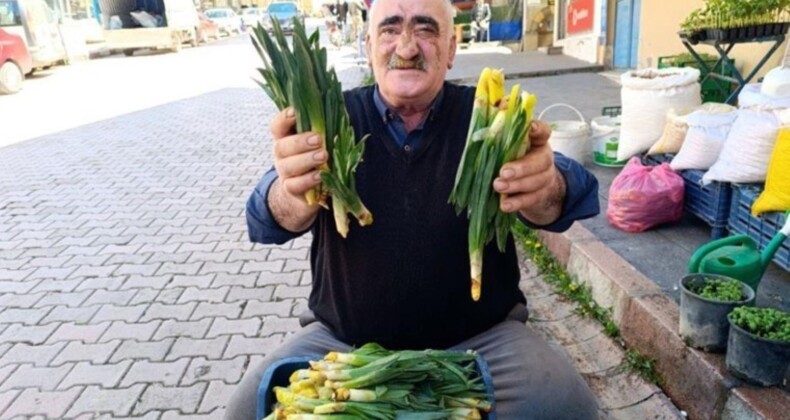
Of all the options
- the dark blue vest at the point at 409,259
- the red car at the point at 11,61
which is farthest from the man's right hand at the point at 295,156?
the red car at the point at 11,61

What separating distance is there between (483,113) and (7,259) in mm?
4660

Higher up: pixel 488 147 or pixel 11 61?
pixel 488 147

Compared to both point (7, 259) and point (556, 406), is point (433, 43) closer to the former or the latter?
point (556, 406)

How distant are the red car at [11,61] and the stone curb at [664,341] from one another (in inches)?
585

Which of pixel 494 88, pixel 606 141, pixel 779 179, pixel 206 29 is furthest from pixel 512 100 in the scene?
pixel 206 29

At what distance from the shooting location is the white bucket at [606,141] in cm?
510

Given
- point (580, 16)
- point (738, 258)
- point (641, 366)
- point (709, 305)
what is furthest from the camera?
point (580, 16)

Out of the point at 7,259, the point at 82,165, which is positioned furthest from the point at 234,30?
the point at 7,259

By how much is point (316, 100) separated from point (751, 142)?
2.51 meters

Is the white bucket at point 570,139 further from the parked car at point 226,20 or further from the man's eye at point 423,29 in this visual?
the parked car at point 226,20

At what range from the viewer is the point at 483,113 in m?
1.64

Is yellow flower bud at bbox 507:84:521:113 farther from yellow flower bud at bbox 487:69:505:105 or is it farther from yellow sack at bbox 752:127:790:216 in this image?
yellow sack at bbox 752:127:790:216

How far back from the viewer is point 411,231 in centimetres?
205

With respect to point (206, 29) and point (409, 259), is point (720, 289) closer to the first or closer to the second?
point (409, 259)
